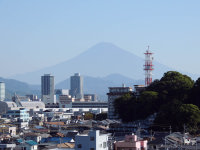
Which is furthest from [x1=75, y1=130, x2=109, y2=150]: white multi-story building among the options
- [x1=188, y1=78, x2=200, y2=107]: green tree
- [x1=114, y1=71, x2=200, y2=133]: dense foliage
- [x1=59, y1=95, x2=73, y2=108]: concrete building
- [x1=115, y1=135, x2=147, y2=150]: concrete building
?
[x1=59, y1=95, x2=73, y2=108]: concrete building

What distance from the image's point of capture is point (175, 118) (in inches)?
1495

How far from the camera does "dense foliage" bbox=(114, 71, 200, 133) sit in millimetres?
38906

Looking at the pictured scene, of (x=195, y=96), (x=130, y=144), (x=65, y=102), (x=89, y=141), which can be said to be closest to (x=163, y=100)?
(x=195, y=96)

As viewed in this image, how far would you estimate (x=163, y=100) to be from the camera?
4281 centimetres

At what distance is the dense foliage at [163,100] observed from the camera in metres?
38.9

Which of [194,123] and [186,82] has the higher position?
[186,82]

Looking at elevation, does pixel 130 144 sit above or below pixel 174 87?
below

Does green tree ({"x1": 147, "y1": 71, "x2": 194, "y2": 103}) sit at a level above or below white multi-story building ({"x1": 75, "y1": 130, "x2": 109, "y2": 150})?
above

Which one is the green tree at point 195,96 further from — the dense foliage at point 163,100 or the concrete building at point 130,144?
the concrete building at point 130,144

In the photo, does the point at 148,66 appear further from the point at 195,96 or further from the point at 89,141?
the point at 89,141

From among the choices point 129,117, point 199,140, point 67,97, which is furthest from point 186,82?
point 67,97

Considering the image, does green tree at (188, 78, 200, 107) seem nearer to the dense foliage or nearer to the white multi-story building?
the dense foliage

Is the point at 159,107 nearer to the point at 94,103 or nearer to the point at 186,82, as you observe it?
the point at 186,82

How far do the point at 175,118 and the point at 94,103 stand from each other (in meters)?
67.5
